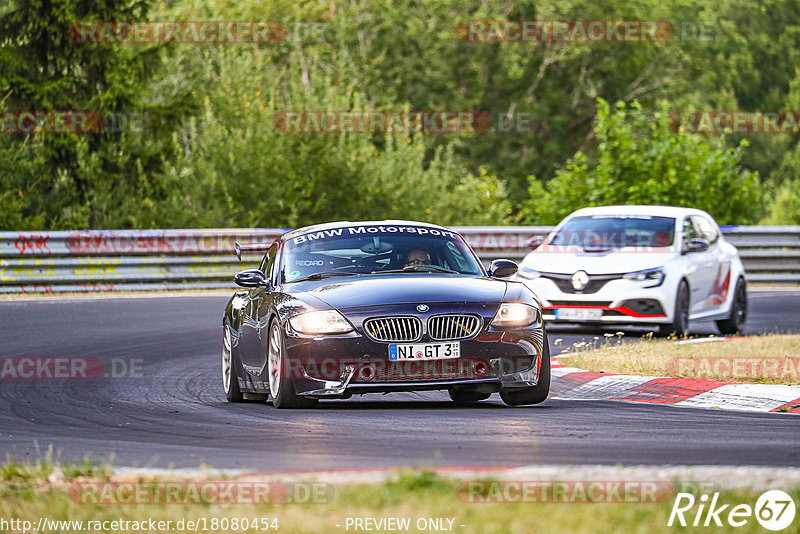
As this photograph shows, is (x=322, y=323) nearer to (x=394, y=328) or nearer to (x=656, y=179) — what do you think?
(x=394, y=328)

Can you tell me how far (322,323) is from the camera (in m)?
10.3

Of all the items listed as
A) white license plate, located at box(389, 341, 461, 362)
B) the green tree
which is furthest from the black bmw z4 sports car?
the green tree

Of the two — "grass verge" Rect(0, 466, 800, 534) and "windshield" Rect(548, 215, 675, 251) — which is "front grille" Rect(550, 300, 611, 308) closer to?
"windshield" Rect(548, 215, 675, 251)

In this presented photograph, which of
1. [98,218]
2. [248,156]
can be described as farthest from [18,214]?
[248,156]

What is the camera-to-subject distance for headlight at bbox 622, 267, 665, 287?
1767cm

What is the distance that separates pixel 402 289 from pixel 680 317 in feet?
26.6

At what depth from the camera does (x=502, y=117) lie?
6116cm

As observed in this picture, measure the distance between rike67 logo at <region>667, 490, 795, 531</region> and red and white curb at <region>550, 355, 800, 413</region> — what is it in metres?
4.86

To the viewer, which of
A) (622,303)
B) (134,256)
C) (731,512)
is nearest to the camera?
(731,512)

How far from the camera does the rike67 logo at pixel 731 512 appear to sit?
5582 mm

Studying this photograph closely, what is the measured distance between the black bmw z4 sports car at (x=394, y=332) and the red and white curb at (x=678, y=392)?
3.95ft

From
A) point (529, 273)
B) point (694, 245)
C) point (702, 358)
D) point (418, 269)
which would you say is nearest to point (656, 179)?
point (694, 245)

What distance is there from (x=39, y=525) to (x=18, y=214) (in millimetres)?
23467

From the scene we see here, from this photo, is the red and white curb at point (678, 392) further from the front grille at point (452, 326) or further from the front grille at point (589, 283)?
the front grille at point (589, 283)
